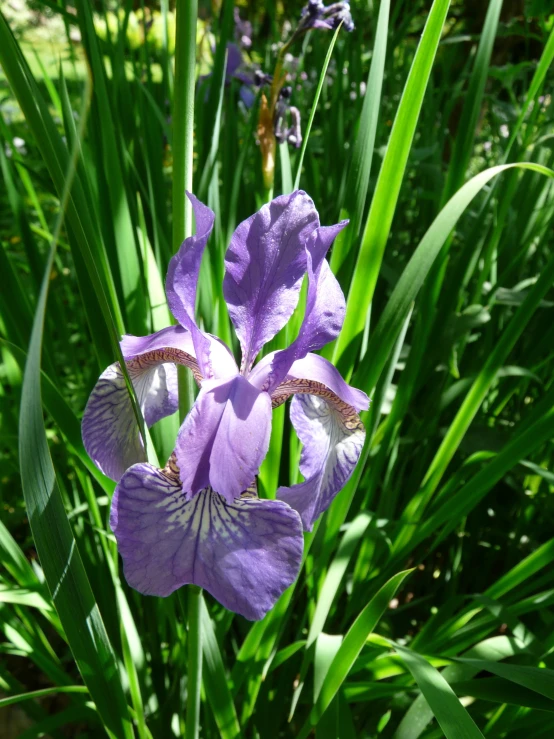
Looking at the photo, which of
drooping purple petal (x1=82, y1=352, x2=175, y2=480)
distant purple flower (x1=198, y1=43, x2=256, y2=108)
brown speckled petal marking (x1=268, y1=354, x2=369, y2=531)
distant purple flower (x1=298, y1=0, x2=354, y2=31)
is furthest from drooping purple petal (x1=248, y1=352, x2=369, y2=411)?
distant purple flower (x1=198, y1=43, x2=256, y2=108)

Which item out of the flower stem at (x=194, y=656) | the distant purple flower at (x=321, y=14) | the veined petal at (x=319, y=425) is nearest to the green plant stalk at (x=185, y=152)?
the flower stem at (x=194, y=656)

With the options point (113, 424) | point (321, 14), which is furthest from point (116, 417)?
point (321, 14)

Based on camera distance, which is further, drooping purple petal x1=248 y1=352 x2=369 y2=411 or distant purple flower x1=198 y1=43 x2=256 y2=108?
distant purple flower x1=198 y1=43 x2=256 y2=108

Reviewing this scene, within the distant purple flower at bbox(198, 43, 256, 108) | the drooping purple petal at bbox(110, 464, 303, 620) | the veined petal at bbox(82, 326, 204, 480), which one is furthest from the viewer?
the distant purple flower at bbox(198, 43, 256, 108)

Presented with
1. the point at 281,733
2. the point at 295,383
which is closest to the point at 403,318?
the point at 295,383

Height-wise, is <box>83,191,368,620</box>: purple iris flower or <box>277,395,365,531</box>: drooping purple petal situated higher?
<box>83,191,368,620</box>: purple iris flower

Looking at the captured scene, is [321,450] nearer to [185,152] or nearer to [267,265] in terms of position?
[267,265]

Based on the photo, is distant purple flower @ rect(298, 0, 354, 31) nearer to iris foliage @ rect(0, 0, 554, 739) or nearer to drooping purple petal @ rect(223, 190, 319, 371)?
iris foliage @ rect(0, 0, 554, 739)

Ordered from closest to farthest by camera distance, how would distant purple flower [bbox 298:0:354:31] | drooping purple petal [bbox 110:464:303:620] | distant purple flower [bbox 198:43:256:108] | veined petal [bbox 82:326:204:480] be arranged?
drooping purple petal [bbox 110:464:303:620] → veined petal [bbox 82:326:204:480] → distant purple flower [bbox 298:0:354:31] → distant purple flower [bbox 198:43:256:108]

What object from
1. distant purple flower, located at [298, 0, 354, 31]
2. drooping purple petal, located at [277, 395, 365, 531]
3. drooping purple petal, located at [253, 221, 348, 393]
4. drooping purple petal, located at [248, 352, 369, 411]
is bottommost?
drooping purple petal, located at [277, 395, 365, 531]
